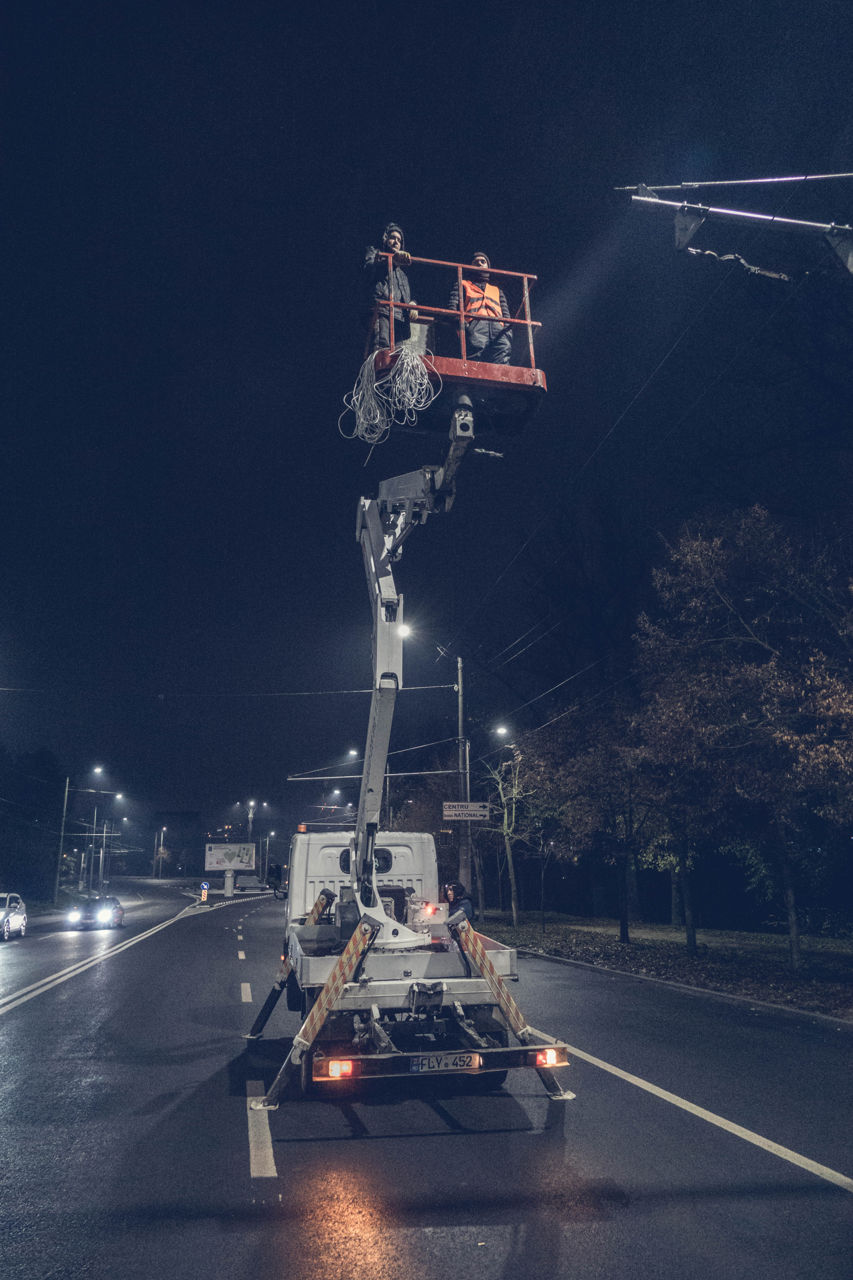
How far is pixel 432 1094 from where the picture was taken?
7574 millimetres

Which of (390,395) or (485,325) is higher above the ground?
(485,325)

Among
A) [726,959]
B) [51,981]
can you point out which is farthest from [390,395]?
[726,959]

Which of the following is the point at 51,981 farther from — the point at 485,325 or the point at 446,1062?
the point at 485,325

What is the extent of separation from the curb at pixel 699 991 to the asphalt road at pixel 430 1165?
1.38 m

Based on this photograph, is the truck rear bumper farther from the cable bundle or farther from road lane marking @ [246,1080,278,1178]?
the cable bundle

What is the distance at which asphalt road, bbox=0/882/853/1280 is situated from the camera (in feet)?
14.0

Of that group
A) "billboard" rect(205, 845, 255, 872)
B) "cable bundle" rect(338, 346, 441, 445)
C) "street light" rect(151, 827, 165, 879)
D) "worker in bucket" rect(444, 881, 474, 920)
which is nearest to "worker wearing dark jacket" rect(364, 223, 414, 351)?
"cable bundle" rect(338, 346, 441, 445)

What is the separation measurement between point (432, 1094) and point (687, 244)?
7793mm

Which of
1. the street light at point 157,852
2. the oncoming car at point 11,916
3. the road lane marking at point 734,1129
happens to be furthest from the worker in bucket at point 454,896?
the street light at point 157,852

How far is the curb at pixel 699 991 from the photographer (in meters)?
11.8

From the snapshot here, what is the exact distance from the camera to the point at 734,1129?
6.34 m

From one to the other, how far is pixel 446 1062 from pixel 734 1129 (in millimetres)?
2152

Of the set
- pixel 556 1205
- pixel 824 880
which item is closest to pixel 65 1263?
pixel 556 1205

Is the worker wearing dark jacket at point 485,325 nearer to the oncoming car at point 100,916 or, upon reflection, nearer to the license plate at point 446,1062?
the license plate at point 446,1062
